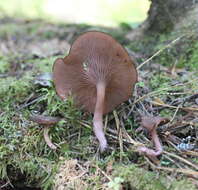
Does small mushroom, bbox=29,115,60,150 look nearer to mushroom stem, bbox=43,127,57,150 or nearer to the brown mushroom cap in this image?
mushroom stem, bbox=43,127,57,150

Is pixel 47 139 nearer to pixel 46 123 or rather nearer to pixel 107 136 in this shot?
pixel 46 123

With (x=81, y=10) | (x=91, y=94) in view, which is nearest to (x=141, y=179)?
(x=91, y=94)

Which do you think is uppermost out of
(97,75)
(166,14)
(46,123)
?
(166,14)

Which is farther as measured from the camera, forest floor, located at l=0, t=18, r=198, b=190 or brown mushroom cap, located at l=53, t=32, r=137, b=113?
brown mushroom cap, located at l=53, t=32, r=137, b=113

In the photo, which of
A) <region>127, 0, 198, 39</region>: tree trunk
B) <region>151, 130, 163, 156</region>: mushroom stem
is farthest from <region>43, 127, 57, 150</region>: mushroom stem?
<region>127, 0, 198, 39</region>: tree trunk

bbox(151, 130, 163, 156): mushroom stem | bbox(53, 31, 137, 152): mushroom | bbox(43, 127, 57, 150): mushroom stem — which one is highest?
bbox(53, 31, 137, 152): mushroom

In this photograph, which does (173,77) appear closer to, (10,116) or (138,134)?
(138,134)

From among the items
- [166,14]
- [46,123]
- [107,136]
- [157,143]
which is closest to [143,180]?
[157,143]
